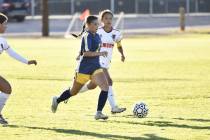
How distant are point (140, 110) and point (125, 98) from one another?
3.27 meters

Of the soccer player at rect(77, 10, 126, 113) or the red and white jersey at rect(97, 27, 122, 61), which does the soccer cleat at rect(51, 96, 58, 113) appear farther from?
the red and white jersey at rect(97, 27, 122, 61)

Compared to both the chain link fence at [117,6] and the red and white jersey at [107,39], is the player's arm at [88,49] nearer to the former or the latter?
the red and white jersey at [107,39]

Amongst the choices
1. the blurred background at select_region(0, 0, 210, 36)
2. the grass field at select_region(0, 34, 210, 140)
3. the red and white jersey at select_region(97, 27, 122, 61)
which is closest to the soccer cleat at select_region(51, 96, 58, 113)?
the grass field at select_region(0, 34, 210, 140)

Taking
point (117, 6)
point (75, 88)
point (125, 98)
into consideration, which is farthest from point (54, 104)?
point (117, 6)

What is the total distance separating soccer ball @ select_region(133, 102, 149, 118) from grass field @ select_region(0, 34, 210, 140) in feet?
0.47

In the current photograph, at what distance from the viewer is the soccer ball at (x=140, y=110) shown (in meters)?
13.2

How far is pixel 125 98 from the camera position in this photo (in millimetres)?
16562

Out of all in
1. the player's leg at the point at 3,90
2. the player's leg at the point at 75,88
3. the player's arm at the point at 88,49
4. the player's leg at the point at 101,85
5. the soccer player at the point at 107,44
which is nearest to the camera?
the player's leg at the point at 3,90

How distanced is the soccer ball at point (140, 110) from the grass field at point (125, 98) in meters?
0.14

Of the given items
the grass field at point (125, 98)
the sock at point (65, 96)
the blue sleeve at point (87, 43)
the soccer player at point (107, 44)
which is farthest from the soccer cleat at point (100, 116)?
the blue sleeve at point (87, 43)

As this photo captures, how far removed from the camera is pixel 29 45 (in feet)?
124

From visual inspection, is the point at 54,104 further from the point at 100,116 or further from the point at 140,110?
the point at 140,110

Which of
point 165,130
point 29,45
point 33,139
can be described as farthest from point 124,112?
point 29,45

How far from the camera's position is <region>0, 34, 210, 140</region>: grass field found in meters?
11.6
